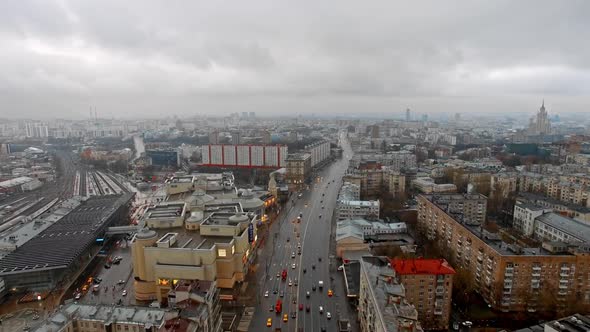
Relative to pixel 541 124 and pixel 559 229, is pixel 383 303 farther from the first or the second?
pixel 541 124

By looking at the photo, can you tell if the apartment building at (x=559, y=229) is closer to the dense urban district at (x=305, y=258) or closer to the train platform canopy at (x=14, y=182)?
the dense urban district at (x=305, y=258)

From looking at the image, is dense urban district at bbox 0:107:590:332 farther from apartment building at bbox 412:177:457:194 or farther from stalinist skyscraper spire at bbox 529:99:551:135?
stalinist skyscraper spire at bbox 529:99:551:135

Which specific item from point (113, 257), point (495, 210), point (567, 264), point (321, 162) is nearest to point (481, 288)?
point (567, 264)

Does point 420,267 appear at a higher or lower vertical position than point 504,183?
higher

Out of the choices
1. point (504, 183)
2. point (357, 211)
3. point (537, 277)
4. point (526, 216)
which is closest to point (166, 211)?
point (357, 211)

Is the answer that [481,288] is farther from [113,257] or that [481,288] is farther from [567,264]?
[113,257]

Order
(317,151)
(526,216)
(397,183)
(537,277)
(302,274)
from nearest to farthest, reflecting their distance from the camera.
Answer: (537,277), (302,274), (526,216), (397,183), (317,151)

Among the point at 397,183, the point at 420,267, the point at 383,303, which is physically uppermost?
the point at 383,303
